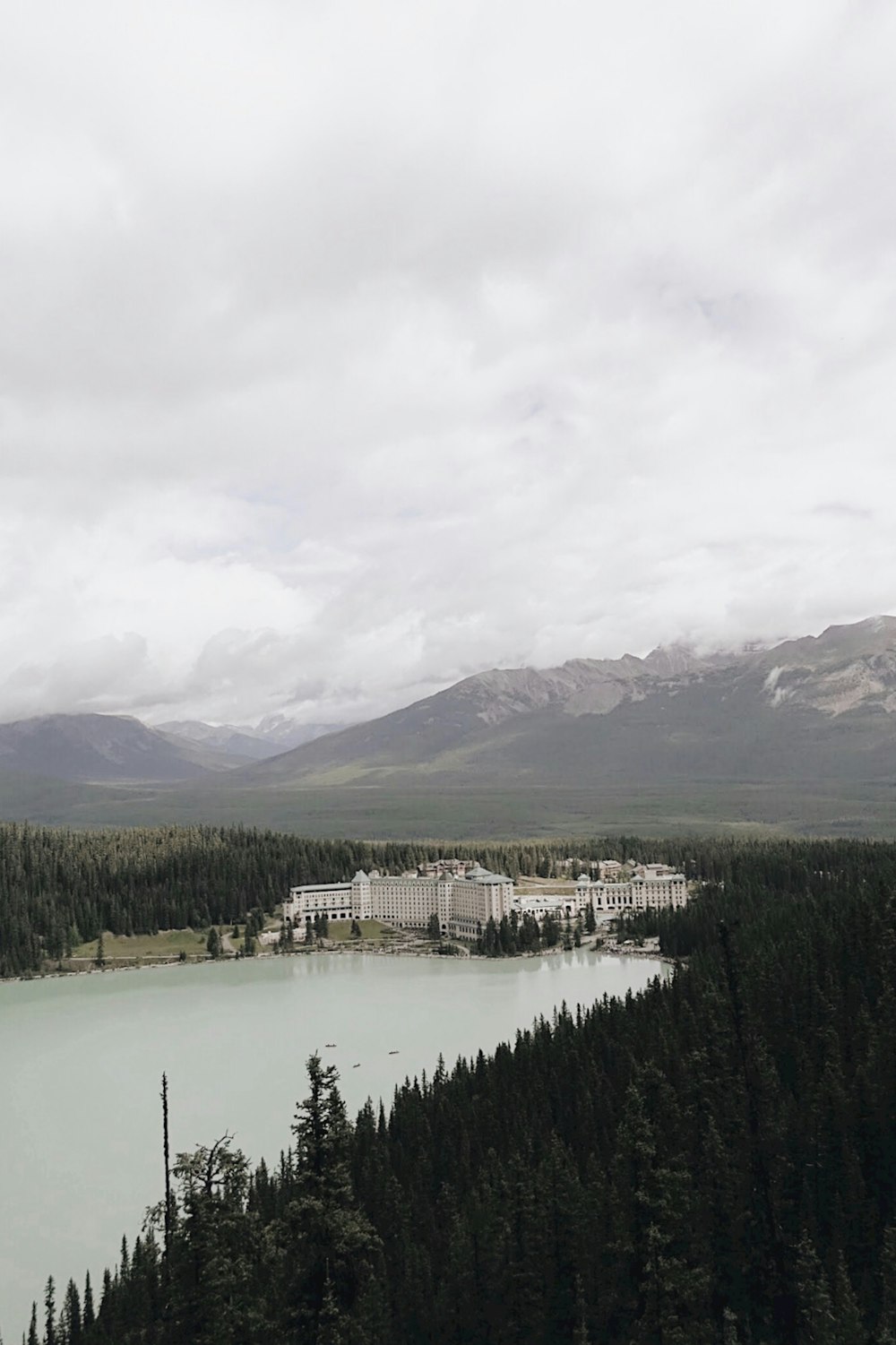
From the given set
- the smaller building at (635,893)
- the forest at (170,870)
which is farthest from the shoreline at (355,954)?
the smaller building at (635,893)

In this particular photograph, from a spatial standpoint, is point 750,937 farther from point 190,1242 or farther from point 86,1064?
point 190,1242

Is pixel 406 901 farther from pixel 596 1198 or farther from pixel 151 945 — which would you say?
pixel 596 1198

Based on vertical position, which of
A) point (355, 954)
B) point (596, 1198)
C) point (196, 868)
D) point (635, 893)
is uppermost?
point (196, 868)

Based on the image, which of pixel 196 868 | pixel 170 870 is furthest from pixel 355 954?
pixel 170 870

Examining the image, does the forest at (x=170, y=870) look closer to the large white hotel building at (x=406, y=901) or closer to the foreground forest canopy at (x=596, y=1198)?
the large white hotel building at (x=406, y=901)

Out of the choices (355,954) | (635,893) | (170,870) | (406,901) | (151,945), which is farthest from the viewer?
(406,901)

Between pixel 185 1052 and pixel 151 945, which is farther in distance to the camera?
pixel 151 945

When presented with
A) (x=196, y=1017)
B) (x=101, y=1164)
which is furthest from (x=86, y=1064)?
(x=101, y=1164)
